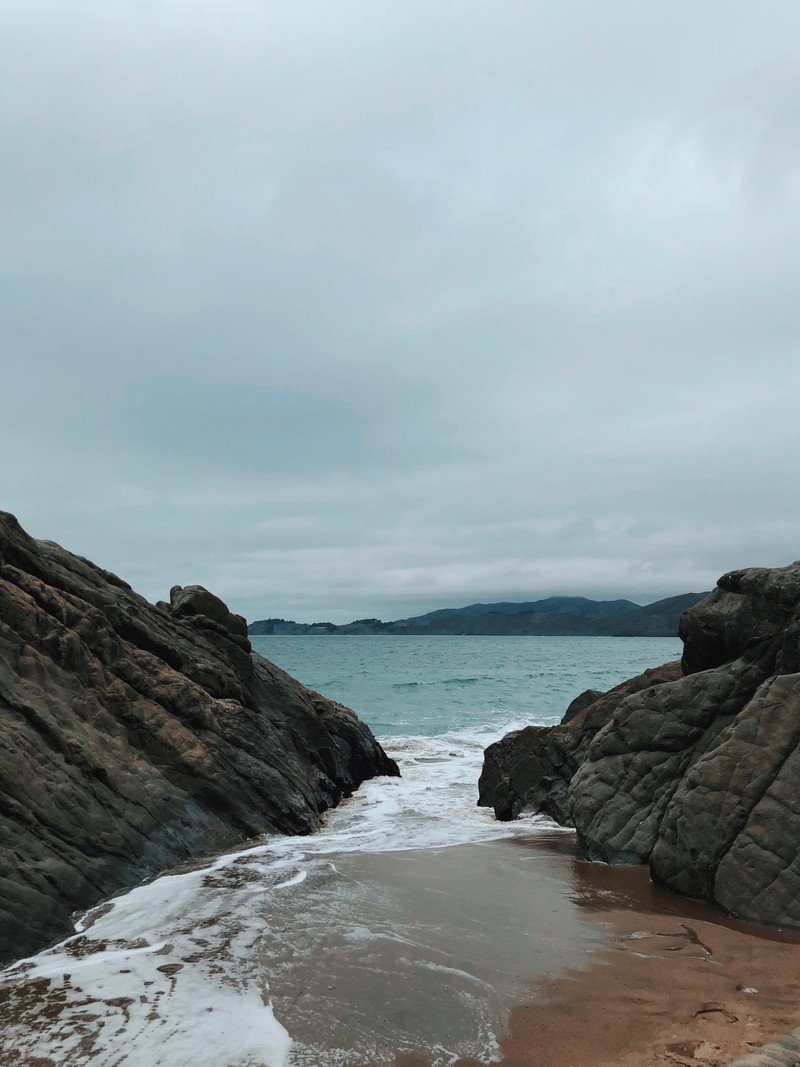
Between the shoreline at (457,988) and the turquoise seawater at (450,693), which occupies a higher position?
the shoreline at (457,988)

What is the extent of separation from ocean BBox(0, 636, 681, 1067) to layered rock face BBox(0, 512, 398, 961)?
0.56m

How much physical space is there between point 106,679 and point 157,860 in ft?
10.4

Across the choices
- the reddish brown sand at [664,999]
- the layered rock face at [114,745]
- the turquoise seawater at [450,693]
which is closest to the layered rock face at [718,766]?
the reddish brown sand at [664,999]

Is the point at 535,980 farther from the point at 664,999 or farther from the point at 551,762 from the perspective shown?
the point at 551,762

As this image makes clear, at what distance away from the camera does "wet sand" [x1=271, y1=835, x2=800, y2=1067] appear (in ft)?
18.1

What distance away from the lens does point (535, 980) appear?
6.66m

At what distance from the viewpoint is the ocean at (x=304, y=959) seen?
565 cm

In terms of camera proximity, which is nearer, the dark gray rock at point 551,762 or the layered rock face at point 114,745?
the layered rock face at point 114,745

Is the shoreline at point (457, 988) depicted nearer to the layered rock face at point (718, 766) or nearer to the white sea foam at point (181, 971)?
the white sea foam at point (181, 971)

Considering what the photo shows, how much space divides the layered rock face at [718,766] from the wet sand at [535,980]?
586 mm

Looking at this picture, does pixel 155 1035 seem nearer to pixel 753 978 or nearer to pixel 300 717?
pixel 753 978

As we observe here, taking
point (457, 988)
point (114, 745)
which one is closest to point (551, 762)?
point (114, 745)

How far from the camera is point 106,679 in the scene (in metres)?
12.0

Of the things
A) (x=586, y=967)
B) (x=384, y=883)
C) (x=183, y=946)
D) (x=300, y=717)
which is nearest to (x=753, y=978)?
(x=586, y=967)
